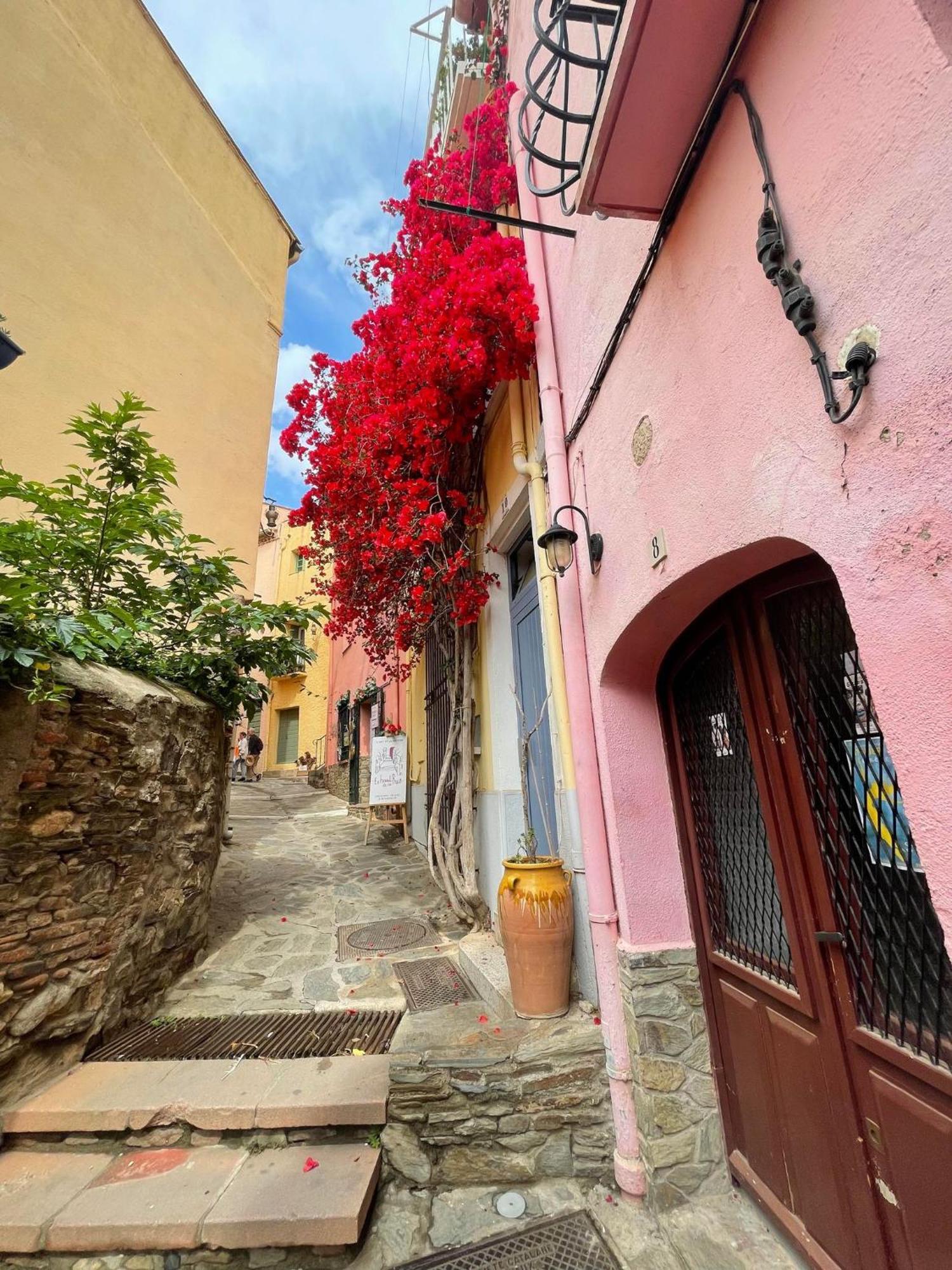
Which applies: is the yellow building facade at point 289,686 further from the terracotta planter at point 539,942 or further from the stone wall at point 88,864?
the terracotta planter at point 539,942

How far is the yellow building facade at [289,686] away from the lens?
1745 centimetres

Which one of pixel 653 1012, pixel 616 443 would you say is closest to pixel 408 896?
pixel 653 1012

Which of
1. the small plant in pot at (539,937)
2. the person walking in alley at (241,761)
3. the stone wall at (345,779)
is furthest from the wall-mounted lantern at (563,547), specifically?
the person walking in alley at (241,761)

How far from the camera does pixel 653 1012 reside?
2.21 metres

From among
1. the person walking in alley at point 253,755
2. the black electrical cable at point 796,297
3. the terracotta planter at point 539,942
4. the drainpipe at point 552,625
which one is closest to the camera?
the black electrical cable at point 796,297

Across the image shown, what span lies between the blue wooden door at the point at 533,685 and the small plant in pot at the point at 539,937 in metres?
0.68

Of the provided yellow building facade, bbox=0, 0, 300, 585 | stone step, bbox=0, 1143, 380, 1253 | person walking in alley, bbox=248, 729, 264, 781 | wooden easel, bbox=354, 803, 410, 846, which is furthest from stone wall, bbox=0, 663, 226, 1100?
person walking in alley, bbox=248, 729, 264, 781

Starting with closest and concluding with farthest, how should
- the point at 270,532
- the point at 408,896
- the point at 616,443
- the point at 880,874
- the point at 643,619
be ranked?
1. the point at 880,874
2. the point at 643,619
3. the point at 616,443
4. the point at 408,896
5. the point at 270,532

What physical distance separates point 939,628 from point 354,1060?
320cm

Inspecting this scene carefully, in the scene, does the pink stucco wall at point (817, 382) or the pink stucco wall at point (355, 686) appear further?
the pink stucco wall at point (355, 686)

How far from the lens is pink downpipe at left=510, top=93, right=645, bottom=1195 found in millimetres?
2236

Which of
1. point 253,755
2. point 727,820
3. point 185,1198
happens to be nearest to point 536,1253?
point 185,1198

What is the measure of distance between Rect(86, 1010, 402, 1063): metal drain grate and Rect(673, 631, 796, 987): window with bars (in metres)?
2.01

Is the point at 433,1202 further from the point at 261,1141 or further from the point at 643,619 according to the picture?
the point at 643,619
